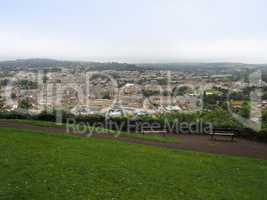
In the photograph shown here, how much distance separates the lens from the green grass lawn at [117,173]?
22.5ft

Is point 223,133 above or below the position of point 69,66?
below

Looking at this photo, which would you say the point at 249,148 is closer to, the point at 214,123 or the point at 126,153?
the point at 214,123

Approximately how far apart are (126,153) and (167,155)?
1300mm

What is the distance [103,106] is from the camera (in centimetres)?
1847

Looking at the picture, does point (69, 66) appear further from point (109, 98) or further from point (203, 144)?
point (203, 144)

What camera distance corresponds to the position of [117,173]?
319 inches

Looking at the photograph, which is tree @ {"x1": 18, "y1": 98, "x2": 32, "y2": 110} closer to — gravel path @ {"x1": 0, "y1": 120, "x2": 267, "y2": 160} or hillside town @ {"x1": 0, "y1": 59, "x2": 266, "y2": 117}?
hillside town @ {"x1": 0, "y1": 59, "x2": 266, "y2": 117}

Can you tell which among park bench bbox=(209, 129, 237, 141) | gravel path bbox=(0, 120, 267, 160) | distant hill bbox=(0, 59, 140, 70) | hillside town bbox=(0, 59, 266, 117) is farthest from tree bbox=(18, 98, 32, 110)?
distant hill bbox=(0, 59, 140, 70)

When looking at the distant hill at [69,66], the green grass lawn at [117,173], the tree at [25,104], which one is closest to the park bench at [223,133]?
the green grass lawn at [117,173]

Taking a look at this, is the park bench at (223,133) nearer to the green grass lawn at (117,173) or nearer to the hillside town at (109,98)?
the hillside town at (109,98)

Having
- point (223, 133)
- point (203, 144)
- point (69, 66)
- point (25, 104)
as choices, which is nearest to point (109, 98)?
point (25, 104)

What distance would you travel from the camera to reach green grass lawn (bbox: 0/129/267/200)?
22.5 ft

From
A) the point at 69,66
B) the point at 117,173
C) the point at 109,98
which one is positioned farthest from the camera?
the point at 69,66

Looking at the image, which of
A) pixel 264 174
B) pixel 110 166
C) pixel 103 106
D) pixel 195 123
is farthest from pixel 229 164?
pixel 103 106
